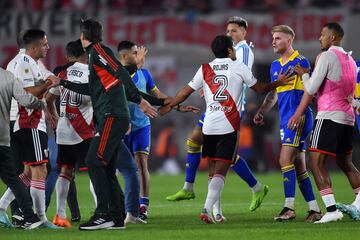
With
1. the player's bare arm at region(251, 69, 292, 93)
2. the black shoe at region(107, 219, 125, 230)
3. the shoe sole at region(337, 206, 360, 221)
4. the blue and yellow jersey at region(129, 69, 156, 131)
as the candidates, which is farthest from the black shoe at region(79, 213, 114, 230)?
the shoe sole at region(337, 206, 360, 221)

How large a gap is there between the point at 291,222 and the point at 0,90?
387 centimetres

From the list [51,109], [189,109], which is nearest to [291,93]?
[189,109]

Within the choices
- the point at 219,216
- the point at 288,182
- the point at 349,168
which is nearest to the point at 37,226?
the point at 219,216

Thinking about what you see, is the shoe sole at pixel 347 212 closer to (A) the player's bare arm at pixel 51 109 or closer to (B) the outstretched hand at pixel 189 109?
(B) the outstretched hand at pixel 189 109

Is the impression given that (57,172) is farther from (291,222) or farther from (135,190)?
(291,222)

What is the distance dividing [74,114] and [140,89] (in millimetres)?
1449

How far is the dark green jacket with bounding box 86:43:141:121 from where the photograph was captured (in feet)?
34.3

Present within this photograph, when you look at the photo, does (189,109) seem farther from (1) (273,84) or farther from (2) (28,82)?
(2) (28,82)

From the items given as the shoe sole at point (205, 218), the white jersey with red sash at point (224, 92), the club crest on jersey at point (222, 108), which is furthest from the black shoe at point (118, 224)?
the club crest on jersey at point (222, 108)

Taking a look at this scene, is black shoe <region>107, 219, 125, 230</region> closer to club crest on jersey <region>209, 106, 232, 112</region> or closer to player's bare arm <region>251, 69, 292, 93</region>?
club crest on jersey <region>209, 106, 232, 112</region>

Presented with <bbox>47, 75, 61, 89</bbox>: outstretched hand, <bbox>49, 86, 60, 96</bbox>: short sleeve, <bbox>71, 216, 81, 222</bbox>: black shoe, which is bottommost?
<bbox>71, 216, 81, 222</bbox>: black shoe

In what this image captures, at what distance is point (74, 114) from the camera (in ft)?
38.5

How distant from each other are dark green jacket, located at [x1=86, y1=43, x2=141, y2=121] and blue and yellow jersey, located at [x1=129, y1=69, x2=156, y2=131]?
2302 millimetres

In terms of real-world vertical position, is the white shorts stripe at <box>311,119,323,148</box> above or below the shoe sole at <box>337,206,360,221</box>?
above
